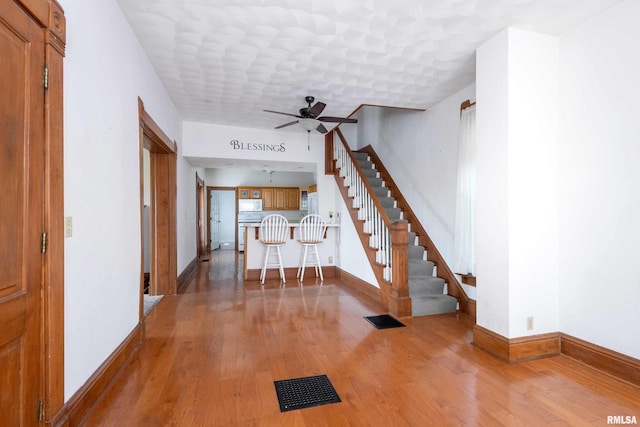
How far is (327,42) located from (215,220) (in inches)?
335

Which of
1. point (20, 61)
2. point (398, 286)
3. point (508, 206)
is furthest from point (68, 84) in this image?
point (398, 286)

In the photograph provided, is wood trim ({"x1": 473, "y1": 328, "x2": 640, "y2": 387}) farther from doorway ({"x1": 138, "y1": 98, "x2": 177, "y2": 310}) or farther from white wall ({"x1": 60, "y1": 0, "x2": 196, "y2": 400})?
doorway ({"x1": 138, "y1": 98, "x2": 177, "y2": 310})

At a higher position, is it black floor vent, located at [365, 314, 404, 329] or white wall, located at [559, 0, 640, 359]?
white wall, located at [559, 0, 640, 359]

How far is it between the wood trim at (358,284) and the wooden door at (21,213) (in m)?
3.36

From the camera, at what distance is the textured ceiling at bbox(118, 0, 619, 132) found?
7.41 ft

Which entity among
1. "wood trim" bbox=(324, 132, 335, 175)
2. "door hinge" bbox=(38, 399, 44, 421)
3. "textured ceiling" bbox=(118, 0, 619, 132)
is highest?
"textured ceiling" bbox=(118, 0, 619, 132)

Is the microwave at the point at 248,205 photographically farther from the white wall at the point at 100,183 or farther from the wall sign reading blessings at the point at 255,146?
the white wall at the point at 100,183

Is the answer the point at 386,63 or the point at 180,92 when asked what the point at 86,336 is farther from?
the point at 386,63

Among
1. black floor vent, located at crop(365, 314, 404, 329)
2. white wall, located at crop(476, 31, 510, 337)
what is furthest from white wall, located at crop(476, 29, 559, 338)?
black floor vent, located at crop(365, 314, 404, 329)

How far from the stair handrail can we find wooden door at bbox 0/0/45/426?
3.03 metres

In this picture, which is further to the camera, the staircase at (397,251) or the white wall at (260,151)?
the white wall at (260,151)

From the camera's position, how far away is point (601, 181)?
2.30 metres

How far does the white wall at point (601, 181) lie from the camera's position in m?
2.13

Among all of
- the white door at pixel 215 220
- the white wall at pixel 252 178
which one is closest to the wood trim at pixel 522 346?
the white wall at pixel 252 178
